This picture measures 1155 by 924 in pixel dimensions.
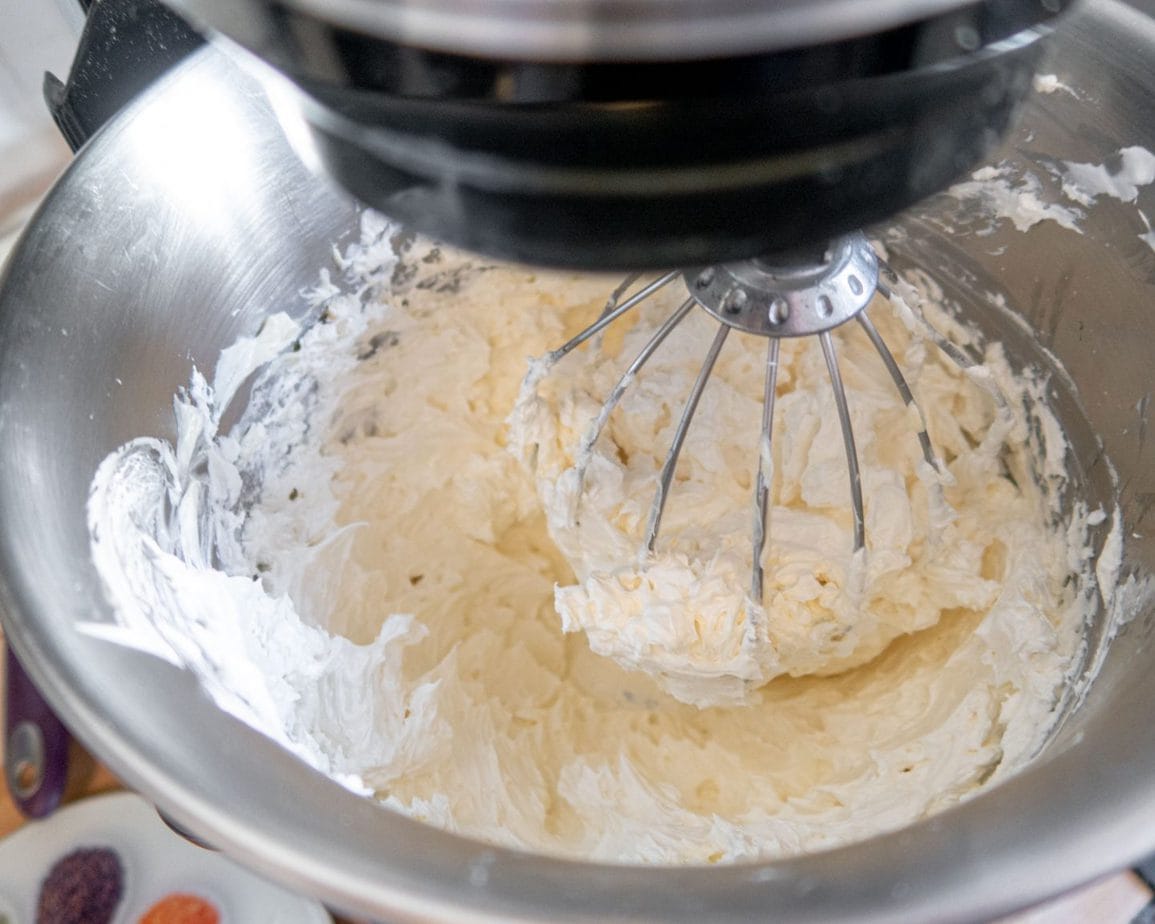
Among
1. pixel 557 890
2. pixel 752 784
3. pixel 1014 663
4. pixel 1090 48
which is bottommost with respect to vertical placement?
pixel 752 784

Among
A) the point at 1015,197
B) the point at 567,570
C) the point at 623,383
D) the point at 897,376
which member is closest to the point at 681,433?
the point at 623,383

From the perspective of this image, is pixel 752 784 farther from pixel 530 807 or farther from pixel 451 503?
pixel 451 503

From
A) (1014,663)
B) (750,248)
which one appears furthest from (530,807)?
(750,248)

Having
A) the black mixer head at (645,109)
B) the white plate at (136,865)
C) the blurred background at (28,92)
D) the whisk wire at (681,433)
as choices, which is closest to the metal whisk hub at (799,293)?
the whisk wire at (681,433)

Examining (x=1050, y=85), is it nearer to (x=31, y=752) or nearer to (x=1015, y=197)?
(x=1015, y=197)

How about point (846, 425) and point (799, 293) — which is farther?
point (846, 425)

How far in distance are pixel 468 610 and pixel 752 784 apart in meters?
0.35

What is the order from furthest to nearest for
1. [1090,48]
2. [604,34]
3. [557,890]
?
1. [1090,48]
2. [557,890]
3. [604,34]

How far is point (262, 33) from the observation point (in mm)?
316

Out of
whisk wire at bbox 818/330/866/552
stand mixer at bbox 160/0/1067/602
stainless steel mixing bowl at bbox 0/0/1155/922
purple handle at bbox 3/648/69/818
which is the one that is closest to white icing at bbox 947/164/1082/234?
stainless steel mixing bowl at bbox 0/0/1155/922

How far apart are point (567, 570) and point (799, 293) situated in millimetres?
539

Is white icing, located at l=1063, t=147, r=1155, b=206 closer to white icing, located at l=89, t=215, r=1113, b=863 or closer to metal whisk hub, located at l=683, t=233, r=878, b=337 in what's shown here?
white icing, located at l=89, t=215, r=1113, b=863

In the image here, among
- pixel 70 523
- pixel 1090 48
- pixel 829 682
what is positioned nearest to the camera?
pixel 70 523

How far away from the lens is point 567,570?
1060mm
